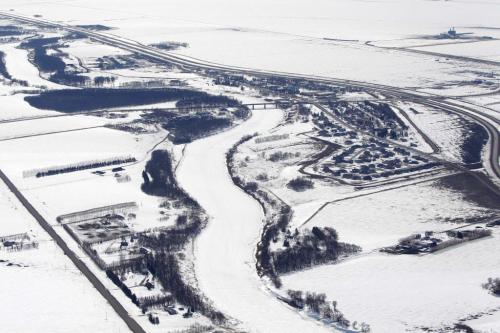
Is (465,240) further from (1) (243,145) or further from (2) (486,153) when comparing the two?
(1) (243,145)

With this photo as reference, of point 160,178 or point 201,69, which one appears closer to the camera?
point 160,178

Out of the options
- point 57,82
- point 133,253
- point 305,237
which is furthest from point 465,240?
point 57,82

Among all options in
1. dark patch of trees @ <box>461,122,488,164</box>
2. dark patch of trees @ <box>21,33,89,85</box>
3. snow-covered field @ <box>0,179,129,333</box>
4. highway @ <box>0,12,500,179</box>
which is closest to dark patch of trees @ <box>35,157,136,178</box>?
snow-covered field @ <box>0,179,129,333</box>

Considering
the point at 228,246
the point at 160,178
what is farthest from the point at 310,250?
the point at 160,178

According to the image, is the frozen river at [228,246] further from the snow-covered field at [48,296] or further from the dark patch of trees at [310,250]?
the snow-covered field at [48,296]

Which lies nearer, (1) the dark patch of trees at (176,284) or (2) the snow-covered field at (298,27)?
(1) the dark patch of trees at (176,284)

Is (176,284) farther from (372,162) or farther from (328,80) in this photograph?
(328,80)

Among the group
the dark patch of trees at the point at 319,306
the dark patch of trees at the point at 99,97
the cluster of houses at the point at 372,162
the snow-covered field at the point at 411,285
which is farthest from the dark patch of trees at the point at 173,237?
the dark patch of trees at the point at 99,97
